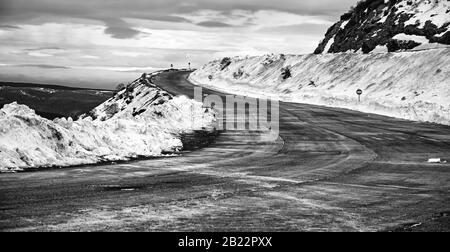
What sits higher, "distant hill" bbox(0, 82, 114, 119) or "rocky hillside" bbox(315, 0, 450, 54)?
"rocky hillside" bbox(315, 0, 450, 54)

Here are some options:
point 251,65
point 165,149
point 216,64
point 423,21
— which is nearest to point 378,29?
point 423,21

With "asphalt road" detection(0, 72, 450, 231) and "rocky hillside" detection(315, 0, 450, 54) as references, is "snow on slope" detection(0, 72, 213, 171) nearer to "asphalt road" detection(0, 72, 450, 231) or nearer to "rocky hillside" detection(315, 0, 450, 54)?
"asphalt road" detection(0, 72, 450, 231)

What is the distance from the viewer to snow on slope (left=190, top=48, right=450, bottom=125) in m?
31.1

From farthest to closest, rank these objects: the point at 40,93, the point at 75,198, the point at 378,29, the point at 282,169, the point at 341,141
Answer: the point at 40,93 < the point at 378,29 < the point at 341,141 < the point at 282,169 < the point at 75,198

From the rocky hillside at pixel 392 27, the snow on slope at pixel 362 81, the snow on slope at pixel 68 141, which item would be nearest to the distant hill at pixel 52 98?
the snow on slope at pixel 362 81

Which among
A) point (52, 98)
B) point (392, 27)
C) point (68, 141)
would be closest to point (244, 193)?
point (68, 141)

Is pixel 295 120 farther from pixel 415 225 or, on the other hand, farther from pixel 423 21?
pixel 423 21

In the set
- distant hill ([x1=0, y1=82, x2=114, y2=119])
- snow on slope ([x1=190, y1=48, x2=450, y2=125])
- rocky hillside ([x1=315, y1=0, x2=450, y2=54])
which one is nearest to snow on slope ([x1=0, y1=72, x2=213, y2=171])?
snow on slope ([x1=190, y1=48, x2=450, y2=125])

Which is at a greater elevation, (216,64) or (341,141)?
(216,64)

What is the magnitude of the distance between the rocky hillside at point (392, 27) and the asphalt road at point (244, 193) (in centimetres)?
3208

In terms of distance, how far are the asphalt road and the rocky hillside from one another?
32079 mm

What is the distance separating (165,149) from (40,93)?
13682 centimetres

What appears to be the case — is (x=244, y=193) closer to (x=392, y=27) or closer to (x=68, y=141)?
(x=68, y=141)

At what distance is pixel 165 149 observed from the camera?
14430 millimetres
